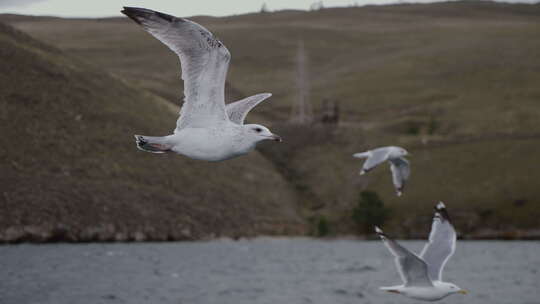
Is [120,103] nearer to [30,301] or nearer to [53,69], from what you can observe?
[53,69]

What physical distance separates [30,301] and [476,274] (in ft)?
71.3

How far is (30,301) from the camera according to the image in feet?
102

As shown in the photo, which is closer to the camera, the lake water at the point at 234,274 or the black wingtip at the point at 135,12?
the black wingtip at the point at 135,12

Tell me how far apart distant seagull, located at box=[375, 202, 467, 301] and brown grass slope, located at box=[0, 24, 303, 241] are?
44.2 m

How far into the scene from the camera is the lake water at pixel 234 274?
33562 mm

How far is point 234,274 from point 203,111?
29.1m

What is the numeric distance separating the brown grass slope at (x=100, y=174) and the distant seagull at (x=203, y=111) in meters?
46.1

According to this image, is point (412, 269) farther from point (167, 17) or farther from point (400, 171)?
point (167, 17)

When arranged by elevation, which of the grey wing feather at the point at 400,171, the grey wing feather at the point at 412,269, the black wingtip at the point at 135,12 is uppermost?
the black wingtip at the point at 135,12

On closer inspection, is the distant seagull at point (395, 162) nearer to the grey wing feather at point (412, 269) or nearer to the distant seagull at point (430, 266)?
the distant seagull at point (430, 266)

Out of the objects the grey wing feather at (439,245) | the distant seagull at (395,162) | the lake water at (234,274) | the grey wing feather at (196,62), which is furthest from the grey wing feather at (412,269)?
the lake water at (234,274)

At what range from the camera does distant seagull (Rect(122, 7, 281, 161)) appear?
1391cm

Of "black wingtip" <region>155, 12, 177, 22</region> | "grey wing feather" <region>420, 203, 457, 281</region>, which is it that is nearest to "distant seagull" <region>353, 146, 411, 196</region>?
"grey wing feather" <region>420, 203, 457, 281</region>

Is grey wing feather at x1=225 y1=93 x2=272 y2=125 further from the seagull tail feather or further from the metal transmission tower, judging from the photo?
the metal transmission tower
